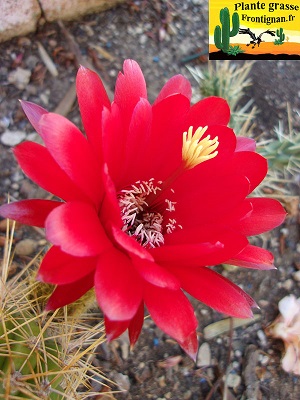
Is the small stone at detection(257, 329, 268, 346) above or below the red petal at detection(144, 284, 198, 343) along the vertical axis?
below

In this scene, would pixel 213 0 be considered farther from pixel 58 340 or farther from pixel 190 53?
pixel 58 340

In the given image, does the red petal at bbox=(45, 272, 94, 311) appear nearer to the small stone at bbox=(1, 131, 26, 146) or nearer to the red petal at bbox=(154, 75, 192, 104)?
the red petal at bbox=(154, 75, 192, 104)

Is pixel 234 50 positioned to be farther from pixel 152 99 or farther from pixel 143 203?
pixel 143 203

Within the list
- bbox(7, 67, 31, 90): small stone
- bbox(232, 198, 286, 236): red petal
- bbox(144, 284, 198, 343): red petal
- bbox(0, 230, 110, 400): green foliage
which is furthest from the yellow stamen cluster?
bbox(7, 67, 31, 90): small stone

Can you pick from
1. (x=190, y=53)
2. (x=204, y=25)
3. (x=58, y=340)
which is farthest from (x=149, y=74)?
(x=58, y=340)

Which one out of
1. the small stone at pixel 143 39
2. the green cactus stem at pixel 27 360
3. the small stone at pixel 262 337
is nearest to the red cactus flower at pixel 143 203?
the green cactus stem at pixel 27 360

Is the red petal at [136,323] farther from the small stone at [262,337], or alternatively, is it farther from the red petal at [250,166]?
the small stone at [262,337]
